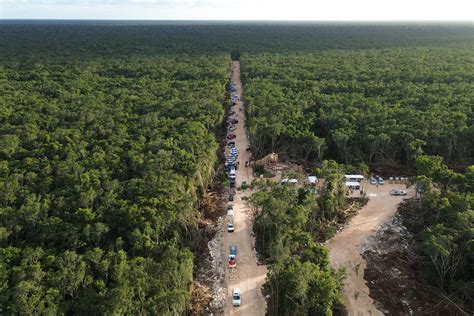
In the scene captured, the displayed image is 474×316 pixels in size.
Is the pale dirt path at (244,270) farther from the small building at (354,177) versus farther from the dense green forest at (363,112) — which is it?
the small building at (354,177)

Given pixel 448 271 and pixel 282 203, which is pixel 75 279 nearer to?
pixel 282 203

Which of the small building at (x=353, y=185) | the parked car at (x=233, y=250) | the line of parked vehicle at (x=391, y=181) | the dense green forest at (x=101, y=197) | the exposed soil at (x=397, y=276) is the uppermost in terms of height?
the dense green forest at (x=101, y=197)

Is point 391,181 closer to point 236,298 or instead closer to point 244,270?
point 244,270

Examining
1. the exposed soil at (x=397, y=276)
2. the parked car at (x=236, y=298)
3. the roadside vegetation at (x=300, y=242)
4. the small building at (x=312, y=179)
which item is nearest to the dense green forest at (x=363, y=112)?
the small building at (x=312, y=179)

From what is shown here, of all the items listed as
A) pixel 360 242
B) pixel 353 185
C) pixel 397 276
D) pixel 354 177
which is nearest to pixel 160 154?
pixel 353 185

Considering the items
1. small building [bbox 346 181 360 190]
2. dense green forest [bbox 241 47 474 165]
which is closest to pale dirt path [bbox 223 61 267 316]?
dense green forest [bbox 241 47 474 165]

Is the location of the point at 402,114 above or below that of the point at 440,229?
above

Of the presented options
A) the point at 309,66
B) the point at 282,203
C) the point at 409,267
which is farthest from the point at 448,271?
the point at 309,66
